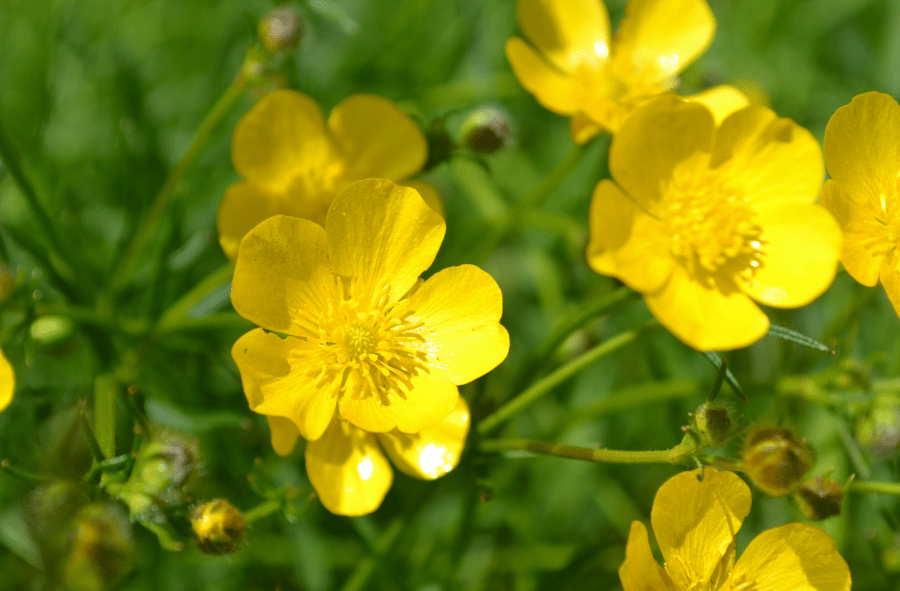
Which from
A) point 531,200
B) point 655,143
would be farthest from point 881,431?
point 531,200

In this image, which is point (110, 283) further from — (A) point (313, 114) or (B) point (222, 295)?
(A) point (313, 114)

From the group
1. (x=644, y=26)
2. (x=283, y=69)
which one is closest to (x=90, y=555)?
(x=283, y=69)

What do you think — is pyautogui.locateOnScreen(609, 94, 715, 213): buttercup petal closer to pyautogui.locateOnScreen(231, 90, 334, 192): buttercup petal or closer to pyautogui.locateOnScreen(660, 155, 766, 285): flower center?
pyautogui.locateOnScreen(660, 155, 766, 285): flower center

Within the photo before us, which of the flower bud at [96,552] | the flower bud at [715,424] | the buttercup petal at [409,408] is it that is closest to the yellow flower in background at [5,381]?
the flower bud at [96,552]

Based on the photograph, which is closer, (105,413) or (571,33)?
(105,413)

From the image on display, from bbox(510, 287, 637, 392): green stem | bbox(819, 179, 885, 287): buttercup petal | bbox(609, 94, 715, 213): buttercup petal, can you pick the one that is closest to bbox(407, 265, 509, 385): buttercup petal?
bbox(510, 287, 637, 392): green stem

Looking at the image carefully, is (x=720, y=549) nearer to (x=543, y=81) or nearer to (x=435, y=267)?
(x=435, y=267)
